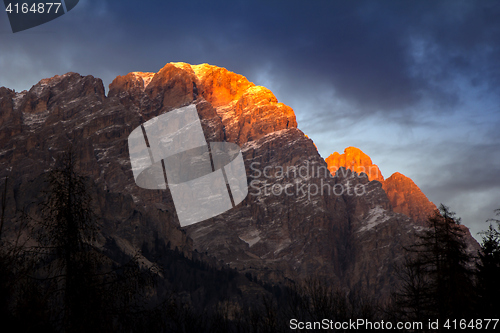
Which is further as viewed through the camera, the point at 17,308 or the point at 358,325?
the point at 358,325

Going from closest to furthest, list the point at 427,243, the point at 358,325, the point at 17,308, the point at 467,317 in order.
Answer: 1. the point at 17,308
2. the point at 467,317
3. the point at 427,243
4. the point at 358,325

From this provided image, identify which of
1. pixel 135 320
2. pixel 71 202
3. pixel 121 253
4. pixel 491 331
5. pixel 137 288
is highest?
pixel 121 253

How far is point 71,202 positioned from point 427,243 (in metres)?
23.6

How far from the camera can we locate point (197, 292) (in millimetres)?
194625

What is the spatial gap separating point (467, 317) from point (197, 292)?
173923 mm

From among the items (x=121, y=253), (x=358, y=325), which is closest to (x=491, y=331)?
(x=358, y=325)

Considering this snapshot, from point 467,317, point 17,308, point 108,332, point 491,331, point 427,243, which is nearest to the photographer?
point 17,308

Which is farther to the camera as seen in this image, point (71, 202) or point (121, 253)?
point (121, 253)

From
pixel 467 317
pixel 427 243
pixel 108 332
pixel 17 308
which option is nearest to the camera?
pixel 17 308

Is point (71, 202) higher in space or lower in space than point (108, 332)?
higher

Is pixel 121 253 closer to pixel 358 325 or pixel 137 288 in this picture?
pixel 358 325

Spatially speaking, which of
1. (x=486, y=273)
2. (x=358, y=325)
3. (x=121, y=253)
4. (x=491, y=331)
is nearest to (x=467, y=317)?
(x=491, y=331)

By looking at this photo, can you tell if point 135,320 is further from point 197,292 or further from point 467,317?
point 197,292

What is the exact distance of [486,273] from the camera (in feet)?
109
